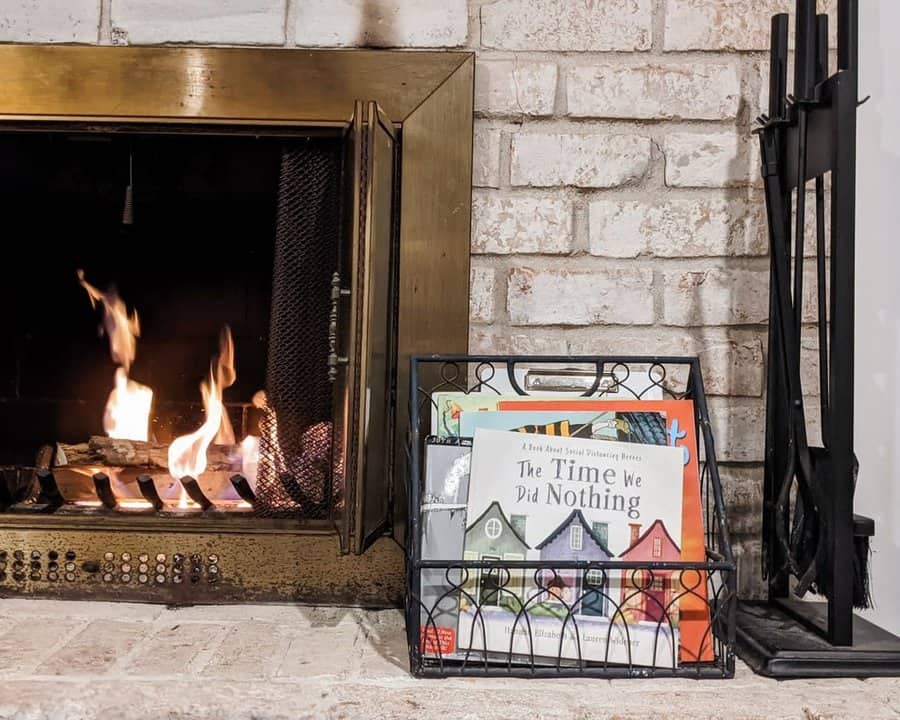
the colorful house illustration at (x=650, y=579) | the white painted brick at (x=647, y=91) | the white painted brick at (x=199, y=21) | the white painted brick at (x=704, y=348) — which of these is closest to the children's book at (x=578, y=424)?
the colorful house illustration at (x=650, y=579)

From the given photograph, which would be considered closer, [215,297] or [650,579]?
[650,579]

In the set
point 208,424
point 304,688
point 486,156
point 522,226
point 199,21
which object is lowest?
point 304,688

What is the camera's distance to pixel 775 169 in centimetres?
105

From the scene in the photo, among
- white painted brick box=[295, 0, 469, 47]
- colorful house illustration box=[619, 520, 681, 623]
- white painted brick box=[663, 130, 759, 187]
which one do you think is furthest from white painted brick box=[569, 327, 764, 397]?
white painted brick box=[295, 0, 469, 47]

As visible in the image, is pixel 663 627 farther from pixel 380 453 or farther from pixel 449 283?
pixel 449 283

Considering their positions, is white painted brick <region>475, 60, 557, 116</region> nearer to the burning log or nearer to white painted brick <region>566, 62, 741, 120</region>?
white painted brick <region>566, 62, 741, 120</region>

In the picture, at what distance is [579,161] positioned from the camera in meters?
1.20

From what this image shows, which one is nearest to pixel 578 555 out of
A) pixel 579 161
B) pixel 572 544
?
pixel 572 544

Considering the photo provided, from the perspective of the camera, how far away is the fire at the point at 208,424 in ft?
4.43

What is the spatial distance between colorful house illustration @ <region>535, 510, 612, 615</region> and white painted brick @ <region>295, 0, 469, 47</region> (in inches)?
27.9

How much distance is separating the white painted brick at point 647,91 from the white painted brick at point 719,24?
0.03 meters

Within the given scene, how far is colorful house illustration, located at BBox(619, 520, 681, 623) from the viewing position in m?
0.92

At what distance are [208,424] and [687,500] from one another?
81 cm

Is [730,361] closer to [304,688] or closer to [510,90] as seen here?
[510,90]
